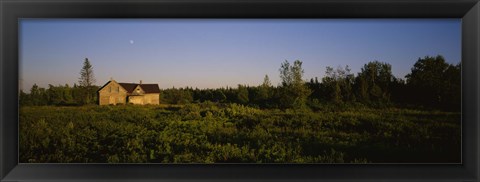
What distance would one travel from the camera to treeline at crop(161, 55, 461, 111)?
6.99 feet

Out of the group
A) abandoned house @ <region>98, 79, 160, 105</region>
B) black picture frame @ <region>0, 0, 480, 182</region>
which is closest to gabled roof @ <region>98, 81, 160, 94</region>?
abandoned house @ <region>98, 79, 160, 105</region>

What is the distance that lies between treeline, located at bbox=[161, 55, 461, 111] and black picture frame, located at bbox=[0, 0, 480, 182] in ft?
0.65

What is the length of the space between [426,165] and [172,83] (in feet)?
5.02

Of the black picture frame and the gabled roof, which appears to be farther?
the gabled roof

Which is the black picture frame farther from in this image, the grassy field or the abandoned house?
the abandoned house

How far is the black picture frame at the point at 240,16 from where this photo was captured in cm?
192

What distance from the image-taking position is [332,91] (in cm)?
216

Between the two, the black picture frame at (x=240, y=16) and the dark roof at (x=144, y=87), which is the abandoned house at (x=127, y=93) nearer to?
the dark roof at (x=144, y=87)

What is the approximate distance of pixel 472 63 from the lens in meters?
1.95

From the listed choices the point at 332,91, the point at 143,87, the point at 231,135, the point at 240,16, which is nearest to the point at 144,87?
the point at 143,87

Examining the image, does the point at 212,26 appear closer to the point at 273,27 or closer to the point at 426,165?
the point at 273,27

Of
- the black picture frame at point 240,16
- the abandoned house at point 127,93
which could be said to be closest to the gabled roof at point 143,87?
the abandoned house at point 127,93

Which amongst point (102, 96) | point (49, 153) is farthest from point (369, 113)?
point (49, 153)

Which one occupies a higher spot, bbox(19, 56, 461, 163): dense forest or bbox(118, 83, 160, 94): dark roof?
bbox(118, 83, 160, 94): dark roof
